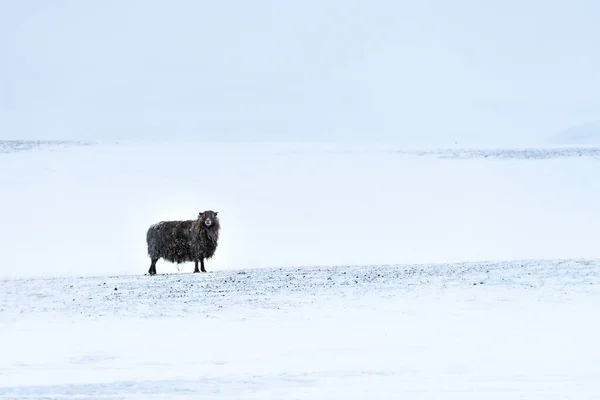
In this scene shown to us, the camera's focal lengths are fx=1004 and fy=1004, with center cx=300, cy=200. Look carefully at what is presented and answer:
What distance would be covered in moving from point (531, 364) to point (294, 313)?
4.70 m

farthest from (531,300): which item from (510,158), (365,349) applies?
(510,158)

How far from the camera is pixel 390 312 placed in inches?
555

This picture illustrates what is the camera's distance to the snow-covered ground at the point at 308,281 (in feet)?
31.8

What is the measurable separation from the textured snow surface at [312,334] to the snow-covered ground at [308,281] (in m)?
0.05

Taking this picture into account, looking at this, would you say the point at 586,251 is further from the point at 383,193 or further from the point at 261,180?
the point at 261,180

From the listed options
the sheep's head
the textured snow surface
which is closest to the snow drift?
the sheep's head

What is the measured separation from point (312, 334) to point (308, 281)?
4929 millimetres

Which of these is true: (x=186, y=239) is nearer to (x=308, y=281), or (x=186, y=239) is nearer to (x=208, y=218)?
(x=208, y=218)

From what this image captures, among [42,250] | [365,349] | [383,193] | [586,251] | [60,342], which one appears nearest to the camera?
[365,349]

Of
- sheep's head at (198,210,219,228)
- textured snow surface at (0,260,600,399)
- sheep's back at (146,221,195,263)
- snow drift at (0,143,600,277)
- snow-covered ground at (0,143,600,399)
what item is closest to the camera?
textured snow surface at (0,260,600,399)

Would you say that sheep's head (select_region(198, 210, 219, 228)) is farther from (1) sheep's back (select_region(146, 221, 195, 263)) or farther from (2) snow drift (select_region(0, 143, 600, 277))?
(2) snow drift (select_region(0, 143, 600, 277))

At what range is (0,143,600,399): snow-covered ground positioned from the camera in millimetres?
9695

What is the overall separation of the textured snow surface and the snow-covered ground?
47mm

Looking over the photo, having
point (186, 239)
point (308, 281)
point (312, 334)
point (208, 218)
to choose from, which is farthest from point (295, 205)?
point (312, 334)
